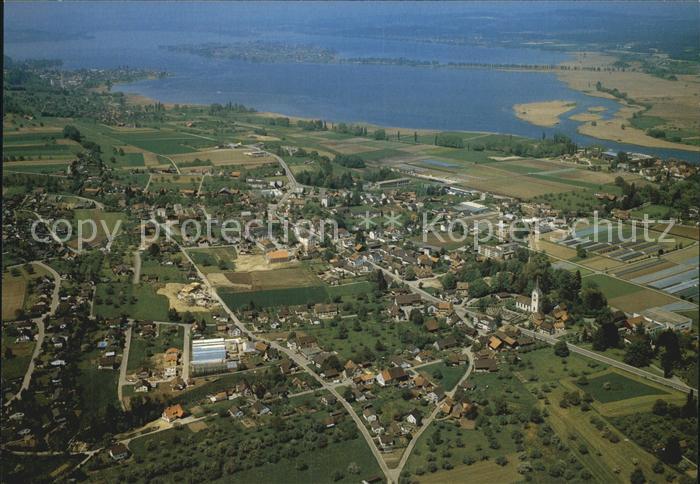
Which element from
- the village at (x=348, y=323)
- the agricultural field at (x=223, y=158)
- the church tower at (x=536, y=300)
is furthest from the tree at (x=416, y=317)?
the agricultural field at (x=223, y=158)

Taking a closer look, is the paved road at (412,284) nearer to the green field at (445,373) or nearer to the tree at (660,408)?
the green field at (445,373)

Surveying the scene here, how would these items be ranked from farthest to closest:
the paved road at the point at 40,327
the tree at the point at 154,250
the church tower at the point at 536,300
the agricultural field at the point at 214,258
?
the tree at the point at 154,250 → the agricultural field at the point at 214,258 → the church tower at the point at 536,300 → the paved road at the point at 40,327

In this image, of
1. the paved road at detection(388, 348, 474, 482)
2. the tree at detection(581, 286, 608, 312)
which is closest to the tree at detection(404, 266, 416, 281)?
the paved road at detection(388, 348, 474, 482)

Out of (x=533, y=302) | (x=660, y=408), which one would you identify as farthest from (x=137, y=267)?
(x=660, y=408)

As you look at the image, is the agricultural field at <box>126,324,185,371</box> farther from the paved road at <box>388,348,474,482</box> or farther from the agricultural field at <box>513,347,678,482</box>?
the agricultural field at <box>513,347,678,482</box>

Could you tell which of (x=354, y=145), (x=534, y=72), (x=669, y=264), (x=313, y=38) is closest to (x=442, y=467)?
(x=669, y=264)

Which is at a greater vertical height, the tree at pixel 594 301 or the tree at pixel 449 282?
the tree at pixel 594 301

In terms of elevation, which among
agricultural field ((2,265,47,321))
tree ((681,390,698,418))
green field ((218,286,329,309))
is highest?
tree ((681,390,698,418))
